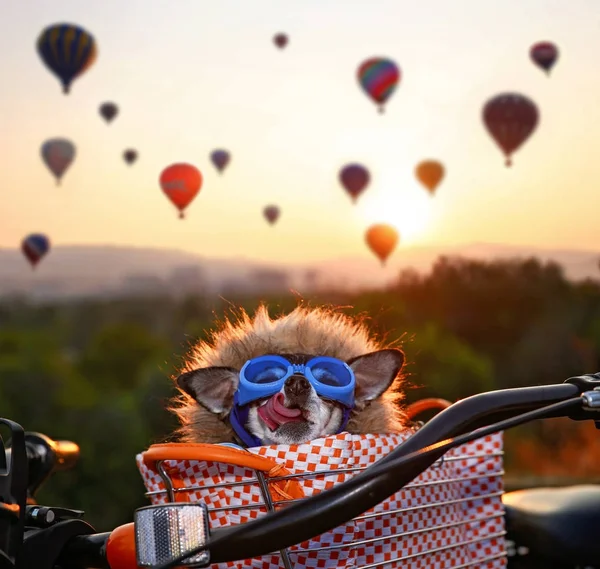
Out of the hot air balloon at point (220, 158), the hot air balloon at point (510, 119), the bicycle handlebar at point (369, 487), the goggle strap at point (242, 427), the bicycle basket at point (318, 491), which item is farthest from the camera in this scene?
the hot air balloon at point (220, 158)

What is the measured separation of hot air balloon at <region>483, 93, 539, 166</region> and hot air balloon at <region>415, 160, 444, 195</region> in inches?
132

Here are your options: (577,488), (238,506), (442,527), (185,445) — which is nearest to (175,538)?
(185,445)

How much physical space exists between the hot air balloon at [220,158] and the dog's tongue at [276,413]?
89.3ft

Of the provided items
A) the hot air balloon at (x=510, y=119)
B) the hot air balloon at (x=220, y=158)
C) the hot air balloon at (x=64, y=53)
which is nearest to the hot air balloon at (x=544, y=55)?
the hot air balloon at (x=510, y=119)

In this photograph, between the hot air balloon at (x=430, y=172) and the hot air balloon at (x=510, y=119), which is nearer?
the hot air balloon at (x=510, y=119)

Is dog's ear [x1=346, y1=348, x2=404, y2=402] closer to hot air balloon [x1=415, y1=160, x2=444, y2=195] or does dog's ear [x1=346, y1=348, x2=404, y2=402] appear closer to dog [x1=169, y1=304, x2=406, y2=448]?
dog [x1=169, y1=304, x2=406, y2=448]

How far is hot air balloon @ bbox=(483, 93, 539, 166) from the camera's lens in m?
24.5

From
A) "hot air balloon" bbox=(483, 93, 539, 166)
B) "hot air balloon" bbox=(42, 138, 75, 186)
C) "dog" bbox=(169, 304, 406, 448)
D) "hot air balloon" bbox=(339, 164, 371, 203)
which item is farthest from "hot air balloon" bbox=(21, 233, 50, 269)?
"dog" bbox=(169, 304, 406, 448)

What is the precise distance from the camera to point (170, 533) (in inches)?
50.8

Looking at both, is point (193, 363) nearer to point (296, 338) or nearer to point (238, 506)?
point (296, 338)

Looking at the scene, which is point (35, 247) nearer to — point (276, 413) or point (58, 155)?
point (58, 155)

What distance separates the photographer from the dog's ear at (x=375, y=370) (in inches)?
94.0

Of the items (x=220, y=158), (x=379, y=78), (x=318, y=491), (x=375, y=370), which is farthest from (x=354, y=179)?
(x=318, y=491)

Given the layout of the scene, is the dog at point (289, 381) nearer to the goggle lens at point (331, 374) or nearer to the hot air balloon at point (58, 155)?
the goggle lens at point (331, 374)
